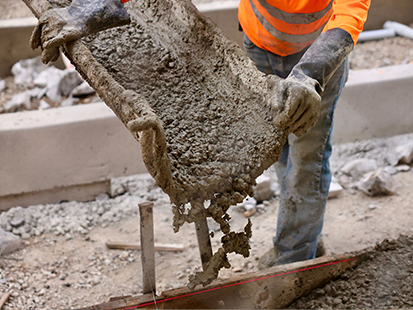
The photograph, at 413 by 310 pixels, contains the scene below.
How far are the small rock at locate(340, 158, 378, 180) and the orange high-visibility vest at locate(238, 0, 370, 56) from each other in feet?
5.48

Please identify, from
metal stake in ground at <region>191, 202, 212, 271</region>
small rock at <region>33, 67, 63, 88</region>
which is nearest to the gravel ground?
metal stake in ground at <region>191, 202, 212, 271</region>

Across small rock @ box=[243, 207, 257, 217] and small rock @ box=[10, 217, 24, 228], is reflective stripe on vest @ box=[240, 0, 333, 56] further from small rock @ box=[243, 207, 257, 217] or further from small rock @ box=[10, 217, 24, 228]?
small rock @ box=[10, 217, 24, 228]

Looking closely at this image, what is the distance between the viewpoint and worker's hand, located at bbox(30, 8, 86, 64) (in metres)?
1.59

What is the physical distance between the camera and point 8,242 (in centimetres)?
254

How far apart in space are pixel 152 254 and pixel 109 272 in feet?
2.78

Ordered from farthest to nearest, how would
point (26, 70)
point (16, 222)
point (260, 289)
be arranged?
point (26, 70)
point (16, 222)
point (260, 289)

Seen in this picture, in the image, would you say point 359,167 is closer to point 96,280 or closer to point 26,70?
point 96,280

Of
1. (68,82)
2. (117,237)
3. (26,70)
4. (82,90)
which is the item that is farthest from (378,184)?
(26,70)

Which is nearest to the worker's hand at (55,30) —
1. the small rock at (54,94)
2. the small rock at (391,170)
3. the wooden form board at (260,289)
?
the wooden form board at (260,289)

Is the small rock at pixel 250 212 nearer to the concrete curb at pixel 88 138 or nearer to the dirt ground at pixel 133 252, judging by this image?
the dirt ground at pixel 133 252

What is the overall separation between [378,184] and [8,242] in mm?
→ 2584

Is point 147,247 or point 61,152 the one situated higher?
point 147,247

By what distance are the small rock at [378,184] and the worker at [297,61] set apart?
0.98 meters

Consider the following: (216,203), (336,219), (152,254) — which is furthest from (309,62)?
(336,219)
